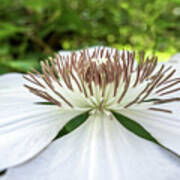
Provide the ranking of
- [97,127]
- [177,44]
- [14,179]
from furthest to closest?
[177,44] < [97,127] < [14,179]

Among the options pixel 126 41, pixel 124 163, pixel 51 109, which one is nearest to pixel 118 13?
pixel 126 41

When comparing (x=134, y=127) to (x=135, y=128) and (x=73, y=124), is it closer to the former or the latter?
(x=135, y=128)

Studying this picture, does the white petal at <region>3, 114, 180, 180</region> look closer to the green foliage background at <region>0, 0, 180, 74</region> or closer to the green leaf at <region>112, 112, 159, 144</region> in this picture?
the green leaf at <region>112, 112, 159, 144</region>

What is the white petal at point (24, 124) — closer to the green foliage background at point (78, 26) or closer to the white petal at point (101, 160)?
the white petal at point (101, 160)

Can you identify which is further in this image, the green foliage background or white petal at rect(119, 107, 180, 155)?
the green foliage background

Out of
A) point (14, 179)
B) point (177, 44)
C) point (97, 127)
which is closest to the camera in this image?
point (14, 179)

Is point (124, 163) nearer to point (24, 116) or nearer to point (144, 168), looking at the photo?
point (144, 168)

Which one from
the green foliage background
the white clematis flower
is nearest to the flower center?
the white clematis flower
